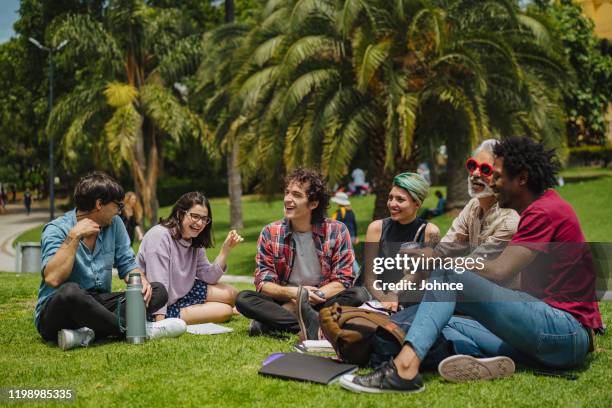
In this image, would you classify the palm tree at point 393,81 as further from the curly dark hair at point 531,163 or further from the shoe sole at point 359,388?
the shoe sole at point 359,388

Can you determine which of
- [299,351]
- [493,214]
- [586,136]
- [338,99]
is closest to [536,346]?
[493,214]

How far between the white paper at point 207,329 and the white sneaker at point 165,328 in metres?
0.24

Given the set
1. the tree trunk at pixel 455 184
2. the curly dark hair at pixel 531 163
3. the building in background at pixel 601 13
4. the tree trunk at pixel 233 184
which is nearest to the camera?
the curly dark hair at pixel 531 163

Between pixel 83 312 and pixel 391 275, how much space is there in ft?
7.46

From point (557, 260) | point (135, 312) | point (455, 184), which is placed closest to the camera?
point (557, 260)

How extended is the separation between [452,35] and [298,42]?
321cm

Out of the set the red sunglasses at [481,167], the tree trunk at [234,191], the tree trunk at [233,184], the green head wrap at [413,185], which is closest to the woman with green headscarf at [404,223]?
the green head wrap at [413,185]

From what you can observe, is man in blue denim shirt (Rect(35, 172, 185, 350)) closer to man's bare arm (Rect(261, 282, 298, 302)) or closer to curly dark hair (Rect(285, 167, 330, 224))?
man's bare arm (Rect(261, 282, 298, 302))

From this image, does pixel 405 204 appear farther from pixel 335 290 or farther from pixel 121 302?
pixel 121 302

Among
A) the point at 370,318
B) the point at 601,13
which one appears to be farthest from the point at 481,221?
the point at 601,13

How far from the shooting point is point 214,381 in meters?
4.31

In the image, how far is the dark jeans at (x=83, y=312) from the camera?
529 cm

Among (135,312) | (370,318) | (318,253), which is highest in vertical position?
(318,253)

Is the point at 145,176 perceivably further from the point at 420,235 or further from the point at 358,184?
the point at 420,235
